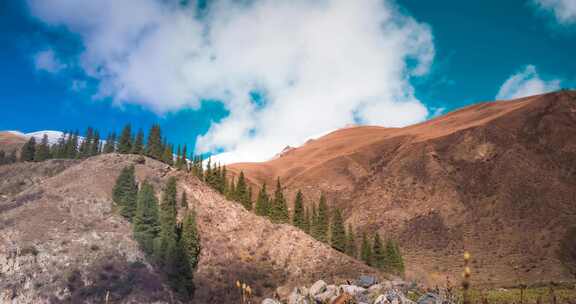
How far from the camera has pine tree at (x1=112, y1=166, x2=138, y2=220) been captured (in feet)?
232

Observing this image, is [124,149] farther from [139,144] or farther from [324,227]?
[324,227]

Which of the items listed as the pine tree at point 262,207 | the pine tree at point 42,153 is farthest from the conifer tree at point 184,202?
the pine tree at point 42,153

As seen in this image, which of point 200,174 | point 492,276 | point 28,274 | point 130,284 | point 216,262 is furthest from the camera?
point 200,174

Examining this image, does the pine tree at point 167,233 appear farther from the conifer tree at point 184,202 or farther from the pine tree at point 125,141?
the pine tree at point 125,141

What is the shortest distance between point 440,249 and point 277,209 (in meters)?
43.9

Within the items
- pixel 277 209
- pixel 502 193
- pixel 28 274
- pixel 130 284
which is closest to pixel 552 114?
pixel 502 193

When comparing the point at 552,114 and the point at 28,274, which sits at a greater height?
the point at 552,114

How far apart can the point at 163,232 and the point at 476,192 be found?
3688 inches

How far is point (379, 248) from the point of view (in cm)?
8369

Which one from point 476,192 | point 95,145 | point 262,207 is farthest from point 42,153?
point 476,192

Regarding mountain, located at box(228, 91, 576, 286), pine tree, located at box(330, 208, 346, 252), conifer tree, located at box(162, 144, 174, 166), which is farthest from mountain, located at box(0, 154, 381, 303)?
mountain, located at box(228, 91, 576, 286)

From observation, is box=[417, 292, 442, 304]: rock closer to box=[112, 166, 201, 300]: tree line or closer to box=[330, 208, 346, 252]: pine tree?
box=[112, 166, 201, 300]: tree line

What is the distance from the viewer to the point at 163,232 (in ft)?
209

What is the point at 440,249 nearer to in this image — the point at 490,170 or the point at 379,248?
the point at 379,248
